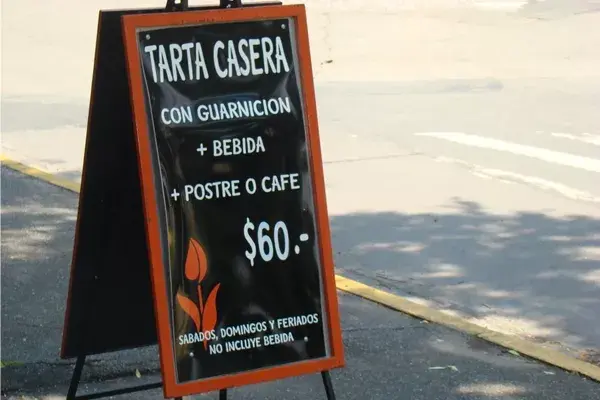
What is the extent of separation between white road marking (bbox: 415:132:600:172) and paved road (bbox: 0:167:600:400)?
12.8ft

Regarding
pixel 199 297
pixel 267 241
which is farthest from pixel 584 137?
pixel 199 297

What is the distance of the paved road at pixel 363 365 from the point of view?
4918mm

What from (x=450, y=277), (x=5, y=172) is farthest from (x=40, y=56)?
(x=450, y=277)

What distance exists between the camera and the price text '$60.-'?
3.78 m

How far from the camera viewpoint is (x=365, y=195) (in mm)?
8555

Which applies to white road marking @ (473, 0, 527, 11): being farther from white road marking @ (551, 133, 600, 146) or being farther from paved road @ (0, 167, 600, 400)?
paved road @ (0, 167, 600, 400)

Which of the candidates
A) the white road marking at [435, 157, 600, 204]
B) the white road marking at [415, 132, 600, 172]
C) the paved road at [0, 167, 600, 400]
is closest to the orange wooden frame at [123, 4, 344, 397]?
the paved road at [0, 167, 600, 400]

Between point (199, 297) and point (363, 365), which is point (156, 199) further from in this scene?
point (363, 365)

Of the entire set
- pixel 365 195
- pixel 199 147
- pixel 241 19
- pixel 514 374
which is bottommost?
pixel 514 374

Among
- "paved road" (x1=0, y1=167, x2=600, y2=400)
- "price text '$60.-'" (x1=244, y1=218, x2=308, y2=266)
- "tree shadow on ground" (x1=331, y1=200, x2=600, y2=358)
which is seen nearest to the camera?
"price text '$60.-'" (x1=244, y1=218, x2=308, y2=266)

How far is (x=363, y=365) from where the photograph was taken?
5266 millimetres

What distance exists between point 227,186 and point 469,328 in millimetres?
2461

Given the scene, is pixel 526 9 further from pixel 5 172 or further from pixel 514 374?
pixel 514 374

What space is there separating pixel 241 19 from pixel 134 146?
2.26ft
